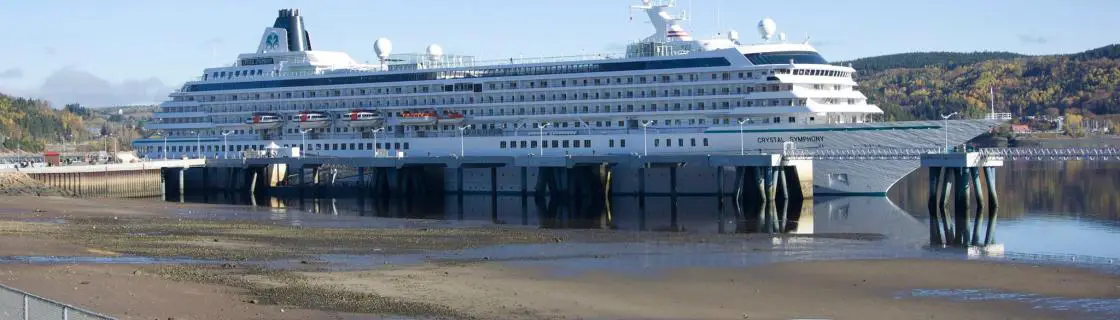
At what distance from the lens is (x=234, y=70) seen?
8344 centimetres

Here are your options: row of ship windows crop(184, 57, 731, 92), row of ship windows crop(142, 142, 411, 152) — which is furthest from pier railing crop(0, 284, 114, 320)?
Answer: row of ship windows crop(142, 142, 411, 152)

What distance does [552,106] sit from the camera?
68938 mm

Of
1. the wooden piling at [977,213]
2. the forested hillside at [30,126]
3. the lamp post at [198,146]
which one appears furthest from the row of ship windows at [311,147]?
the forested hillside at [30,126]

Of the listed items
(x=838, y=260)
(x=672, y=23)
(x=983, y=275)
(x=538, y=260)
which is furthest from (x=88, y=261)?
(x=672, y=23)

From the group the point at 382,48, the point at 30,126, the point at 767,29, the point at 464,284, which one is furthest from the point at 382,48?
the point at 30,126

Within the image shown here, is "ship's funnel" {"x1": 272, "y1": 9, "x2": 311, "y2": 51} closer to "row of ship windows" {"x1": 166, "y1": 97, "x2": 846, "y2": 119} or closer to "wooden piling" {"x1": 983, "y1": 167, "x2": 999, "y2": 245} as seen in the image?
Answer: "row of ship windows" {"x1": 166, "y1": 97, "x2": 846, "y2": 119}

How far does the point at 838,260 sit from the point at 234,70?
56928 mm

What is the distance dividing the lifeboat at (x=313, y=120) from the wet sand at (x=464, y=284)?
3788 cm

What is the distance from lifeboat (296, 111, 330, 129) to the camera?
3036 inches

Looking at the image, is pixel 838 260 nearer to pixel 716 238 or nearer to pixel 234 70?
pixel 716 238

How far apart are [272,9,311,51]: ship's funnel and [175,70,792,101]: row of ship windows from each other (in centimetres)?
476

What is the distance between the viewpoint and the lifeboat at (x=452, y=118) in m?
72.2

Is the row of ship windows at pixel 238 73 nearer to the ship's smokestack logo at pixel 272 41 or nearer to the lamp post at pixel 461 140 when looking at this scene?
the ship's smokestack logo at pixel 272 41

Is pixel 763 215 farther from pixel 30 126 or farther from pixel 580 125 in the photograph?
pixel 30 126
